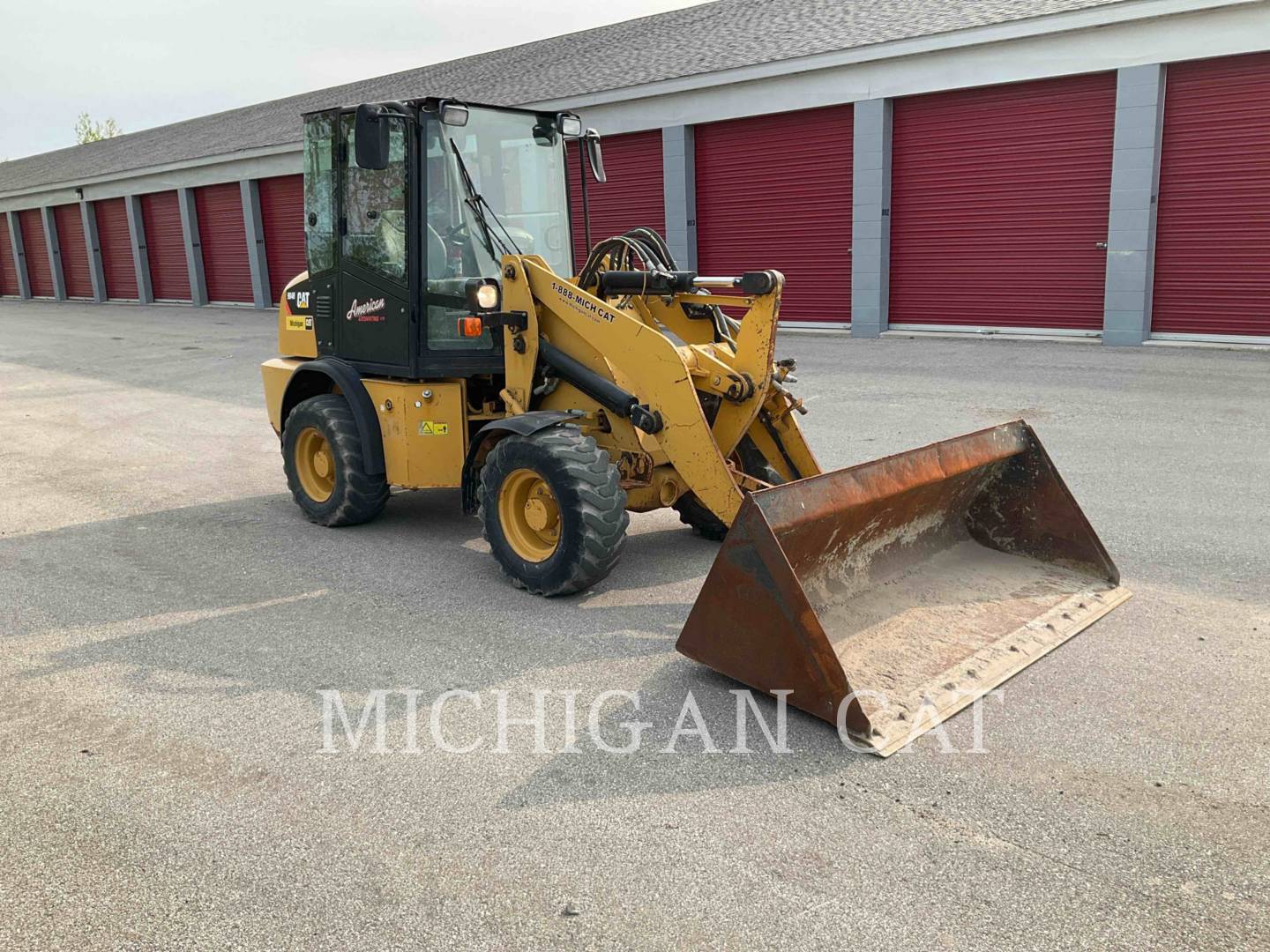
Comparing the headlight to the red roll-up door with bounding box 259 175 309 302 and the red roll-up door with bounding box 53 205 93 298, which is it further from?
the red roll-up door with bounding box 53 205 93 298

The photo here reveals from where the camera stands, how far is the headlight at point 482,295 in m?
6.32

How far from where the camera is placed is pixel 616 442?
20.2 ft

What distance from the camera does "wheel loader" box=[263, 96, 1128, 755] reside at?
452 centimetres

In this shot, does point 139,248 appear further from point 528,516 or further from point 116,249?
point 528,516

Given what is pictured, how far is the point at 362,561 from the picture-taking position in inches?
262

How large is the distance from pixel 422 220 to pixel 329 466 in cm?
191

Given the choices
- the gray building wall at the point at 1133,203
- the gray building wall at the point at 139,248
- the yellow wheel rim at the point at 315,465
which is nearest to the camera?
the yellow wheel rim at the point at 315,465

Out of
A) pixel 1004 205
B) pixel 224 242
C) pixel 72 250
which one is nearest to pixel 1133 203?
pixel 1004 205

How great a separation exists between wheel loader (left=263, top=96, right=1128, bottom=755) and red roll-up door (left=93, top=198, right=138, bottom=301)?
3183cm

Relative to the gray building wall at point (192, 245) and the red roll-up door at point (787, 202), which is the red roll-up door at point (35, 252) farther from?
the red roll-up door at point (787, 202)

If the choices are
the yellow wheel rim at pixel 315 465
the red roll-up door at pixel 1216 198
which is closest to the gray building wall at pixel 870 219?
the red roll-up door at pixel 1216 198

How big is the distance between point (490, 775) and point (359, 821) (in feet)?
1.63

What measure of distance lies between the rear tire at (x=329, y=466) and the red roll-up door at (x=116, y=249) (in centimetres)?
3171

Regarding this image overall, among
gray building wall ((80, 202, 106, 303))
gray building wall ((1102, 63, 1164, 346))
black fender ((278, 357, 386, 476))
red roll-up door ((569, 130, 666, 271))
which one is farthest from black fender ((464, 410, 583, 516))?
gray building wall ((80, 202, 106, 303))
